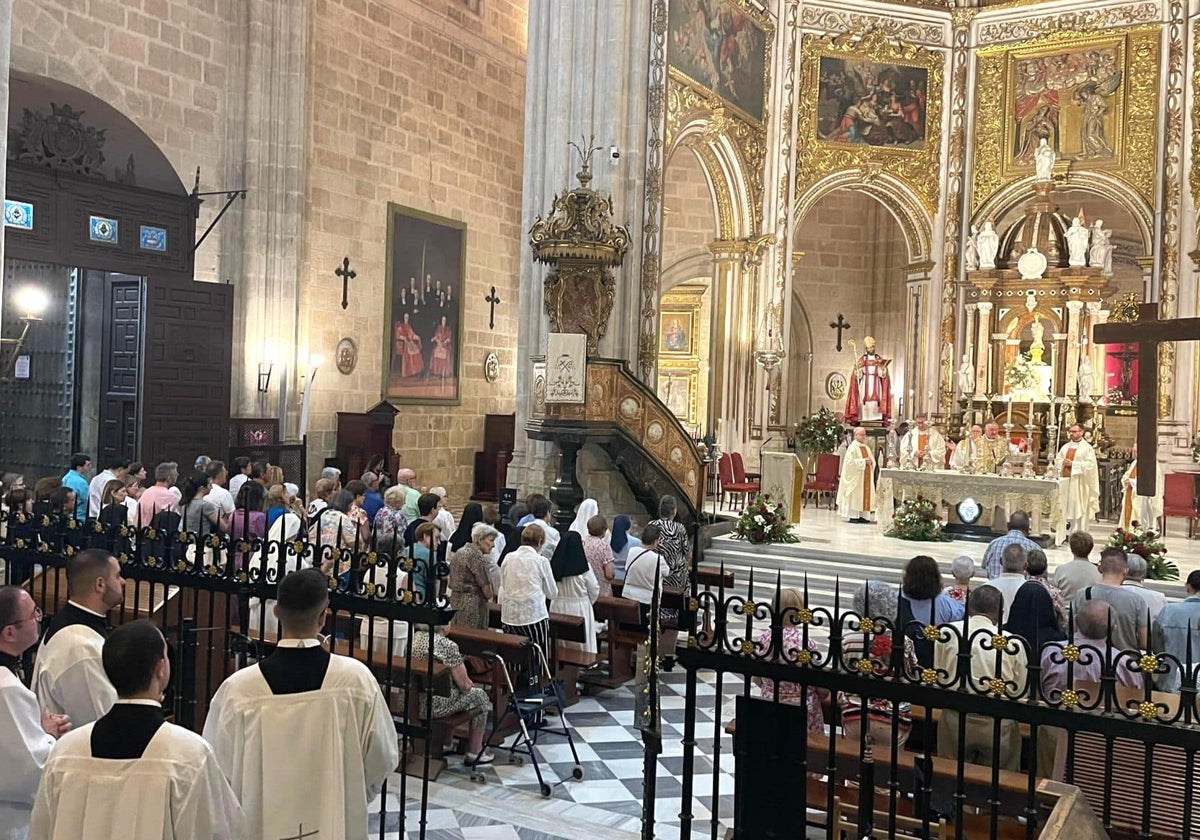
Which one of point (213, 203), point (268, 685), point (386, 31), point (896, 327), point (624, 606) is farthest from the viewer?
point (896, 327)

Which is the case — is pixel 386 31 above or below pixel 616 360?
above

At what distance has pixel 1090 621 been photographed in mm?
5043

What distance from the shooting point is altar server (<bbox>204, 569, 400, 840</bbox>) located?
3.50m

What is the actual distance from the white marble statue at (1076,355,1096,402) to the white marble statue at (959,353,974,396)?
6.05 feet

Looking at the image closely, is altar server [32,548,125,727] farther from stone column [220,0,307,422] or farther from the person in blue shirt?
stone column [220,0,307,422]

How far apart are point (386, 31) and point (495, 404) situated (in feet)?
24.1

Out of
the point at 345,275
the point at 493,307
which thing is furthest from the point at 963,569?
the point at 493,307

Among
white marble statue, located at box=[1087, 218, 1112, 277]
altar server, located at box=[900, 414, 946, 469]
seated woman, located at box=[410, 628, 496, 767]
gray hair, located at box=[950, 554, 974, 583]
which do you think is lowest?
seated woman, located at box=[410, 628, 496, 767]

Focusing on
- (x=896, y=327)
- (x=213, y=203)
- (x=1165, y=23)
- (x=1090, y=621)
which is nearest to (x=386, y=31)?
(x=213, y=203)

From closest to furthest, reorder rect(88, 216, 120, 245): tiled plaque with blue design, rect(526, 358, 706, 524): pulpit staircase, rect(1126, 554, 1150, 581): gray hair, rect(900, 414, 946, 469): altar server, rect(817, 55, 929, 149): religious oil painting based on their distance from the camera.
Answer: rect(1126, 554, 1150, 581): gray hair → rect(88, 216, 120, 245): tiled plaque with blue design → rect(526, 358, 706, 524): pulpit staircase → rect(900, 414, 946, 469): altar server → rect(817, 55, 929, 149): religious oil painting

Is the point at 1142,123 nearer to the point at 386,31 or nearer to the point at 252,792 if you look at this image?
the point at 386,31

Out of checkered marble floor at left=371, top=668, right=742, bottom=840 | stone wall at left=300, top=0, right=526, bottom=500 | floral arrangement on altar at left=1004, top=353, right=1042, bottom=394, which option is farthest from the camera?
floral arrangement on altar at left=1004, top=353, right=1042, bottom=394

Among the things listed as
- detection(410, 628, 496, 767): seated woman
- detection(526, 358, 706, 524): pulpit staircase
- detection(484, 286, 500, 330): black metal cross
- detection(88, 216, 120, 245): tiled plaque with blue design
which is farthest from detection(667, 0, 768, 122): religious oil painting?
detection(410, 628, 496, 767): seated woman

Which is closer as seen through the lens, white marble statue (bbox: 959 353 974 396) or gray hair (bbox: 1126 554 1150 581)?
gray hair (bbox: 1126 554 1150 581)
